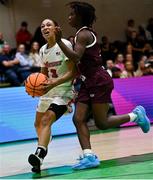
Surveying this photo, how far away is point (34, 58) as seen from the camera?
14.8m

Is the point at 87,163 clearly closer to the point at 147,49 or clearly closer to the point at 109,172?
the point at 109,172

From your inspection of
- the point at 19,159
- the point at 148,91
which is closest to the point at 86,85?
the point at 19,159

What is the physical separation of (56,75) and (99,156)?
1.44 meters

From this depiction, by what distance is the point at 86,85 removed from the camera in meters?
6.47

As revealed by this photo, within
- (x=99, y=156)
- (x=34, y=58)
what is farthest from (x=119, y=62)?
(x=99, y=156)

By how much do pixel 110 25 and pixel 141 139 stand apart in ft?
35.8

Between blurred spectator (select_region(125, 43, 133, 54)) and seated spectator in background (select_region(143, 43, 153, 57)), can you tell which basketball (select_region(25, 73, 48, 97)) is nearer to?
blurred spectator (select_region(125, 43, 133, 54))

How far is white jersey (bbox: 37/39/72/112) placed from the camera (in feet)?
21.2

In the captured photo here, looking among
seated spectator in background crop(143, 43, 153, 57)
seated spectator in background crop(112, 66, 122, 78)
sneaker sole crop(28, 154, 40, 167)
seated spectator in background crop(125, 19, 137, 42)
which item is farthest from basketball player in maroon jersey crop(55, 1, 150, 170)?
seated spectator in background crop(125, 19, 137, 42)

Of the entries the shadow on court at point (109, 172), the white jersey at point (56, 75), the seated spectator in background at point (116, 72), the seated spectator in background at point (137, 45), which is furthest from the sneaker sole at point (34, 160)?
the seated spectator in background at point (137, 45)

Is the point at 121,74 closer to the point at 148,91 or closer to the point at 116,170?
the point at 148,91

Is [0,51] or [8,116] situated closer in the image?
[8,116]

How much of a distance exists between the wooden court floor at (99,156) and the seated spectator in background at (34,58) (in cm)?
445

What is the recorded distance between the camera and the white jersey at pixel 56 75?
6469 millimetres
